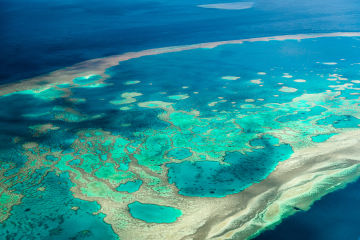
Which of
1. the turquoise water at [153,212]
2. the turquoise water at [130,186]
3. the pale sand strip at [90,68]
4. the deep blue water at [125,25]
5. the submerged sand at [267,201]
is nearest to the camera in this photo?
the submerged sand at [267,201]

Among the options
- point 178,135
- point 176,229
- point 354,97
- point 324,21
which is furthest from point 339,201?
point 324,21

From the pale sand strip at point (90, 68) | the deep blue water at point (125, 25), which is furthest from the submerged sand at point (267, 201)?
the deep blue water at point (125, 25)

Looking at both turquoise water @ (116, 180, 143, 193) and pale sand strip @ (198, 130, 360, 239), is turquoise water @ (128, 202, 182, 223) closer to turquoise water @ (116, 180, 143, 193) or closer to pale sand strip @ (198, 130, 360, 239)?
turquoise water @ (116, 180, 143, 193)

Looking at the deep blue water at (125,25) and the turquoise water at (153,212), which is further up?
the deep blue water at (125,25)

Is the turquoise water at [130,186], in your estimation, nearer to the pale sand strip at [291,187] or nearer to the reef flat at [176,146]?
the reef flat at [176,146]

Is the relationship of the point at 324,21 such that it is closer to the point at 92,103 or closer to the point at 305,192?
the point at 92,103

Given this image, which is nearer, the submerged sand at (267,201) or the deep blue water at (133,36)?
the submerged sand at (267,201)
